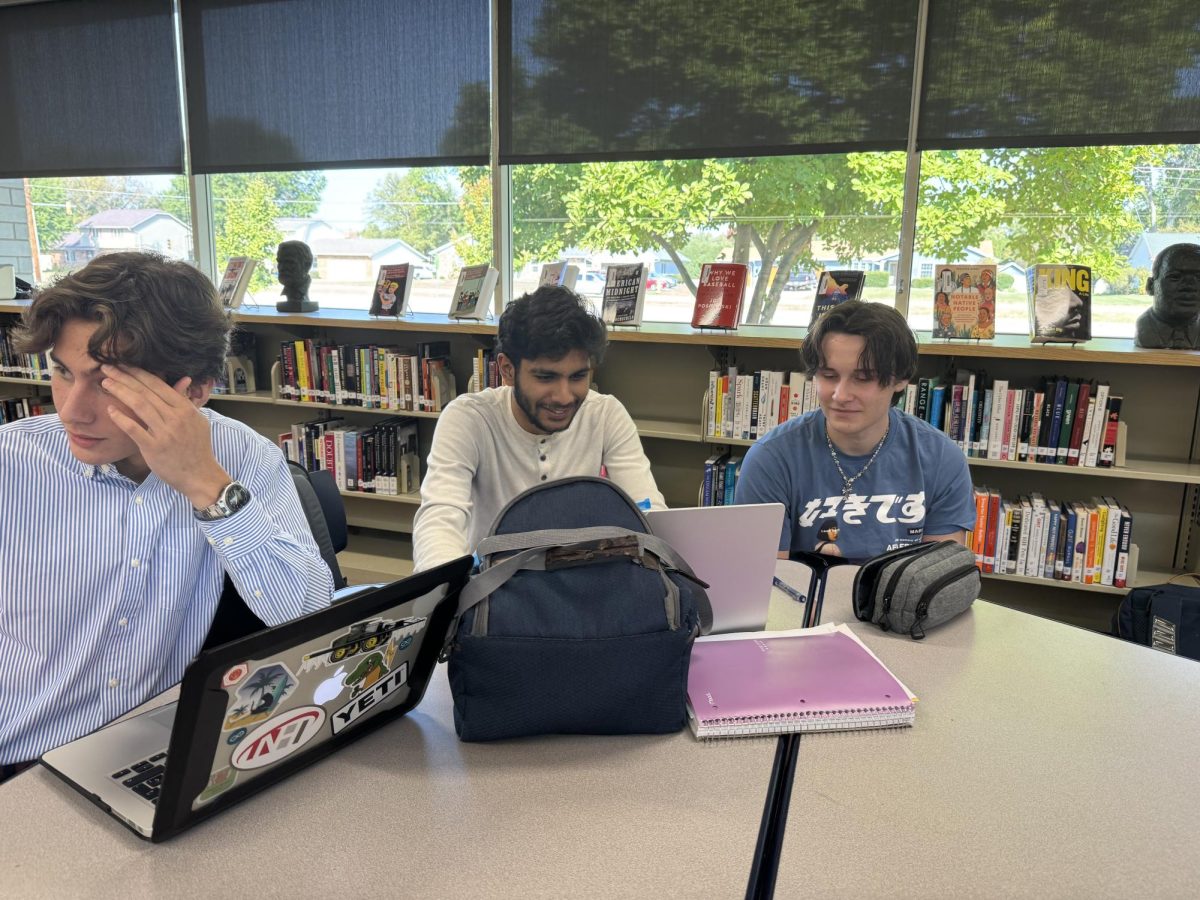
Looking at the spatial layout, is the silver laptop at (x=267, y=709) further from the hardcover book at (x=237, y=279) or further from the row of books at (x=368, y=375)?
the hardcover book at (x=237, y=279)

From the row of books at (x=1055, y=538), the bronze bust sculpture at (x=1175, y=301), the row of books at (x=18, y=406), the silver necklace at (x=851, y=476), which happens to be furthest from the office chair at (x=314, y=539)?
the row of books at (x=18, y=406)

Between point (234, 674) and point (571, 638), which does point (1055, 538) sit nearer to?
point (571, 638)

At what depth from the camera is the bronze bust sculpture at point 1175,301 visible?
264 centimetres

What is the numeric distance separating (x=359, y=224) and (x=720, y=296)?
75.1 inches

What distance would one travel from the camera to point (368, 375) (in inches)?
142

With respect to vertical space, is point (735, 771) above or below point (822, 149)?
below

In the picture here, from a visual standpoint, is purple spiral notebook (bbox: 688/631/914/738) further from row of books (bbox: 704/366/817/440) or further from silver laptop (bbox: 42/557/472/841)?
row of books (bbox: 704/366/817/440)

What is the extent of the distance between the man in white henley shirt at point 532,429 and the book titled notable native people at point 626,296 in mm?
1366

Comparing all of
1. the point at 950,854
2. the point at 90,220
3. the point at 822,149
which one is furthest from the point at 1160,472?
the point at 90,220

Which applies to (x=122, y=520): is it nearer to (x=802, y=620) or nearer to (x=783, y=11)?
(x=802, y=620)

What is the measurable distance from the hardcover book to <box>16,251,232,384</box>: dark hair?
2944 millimetres

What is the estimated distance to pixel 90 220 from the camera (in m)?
4.52

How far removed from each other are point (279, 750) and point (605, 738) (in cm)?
40

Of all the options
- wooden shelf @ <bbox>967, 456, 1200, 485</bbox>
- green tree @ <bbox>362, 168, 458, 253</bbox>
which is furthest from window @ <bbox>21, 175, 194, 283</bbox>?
wooden shelf @ <bbox>967, 456, 1200, 485</bbox>
